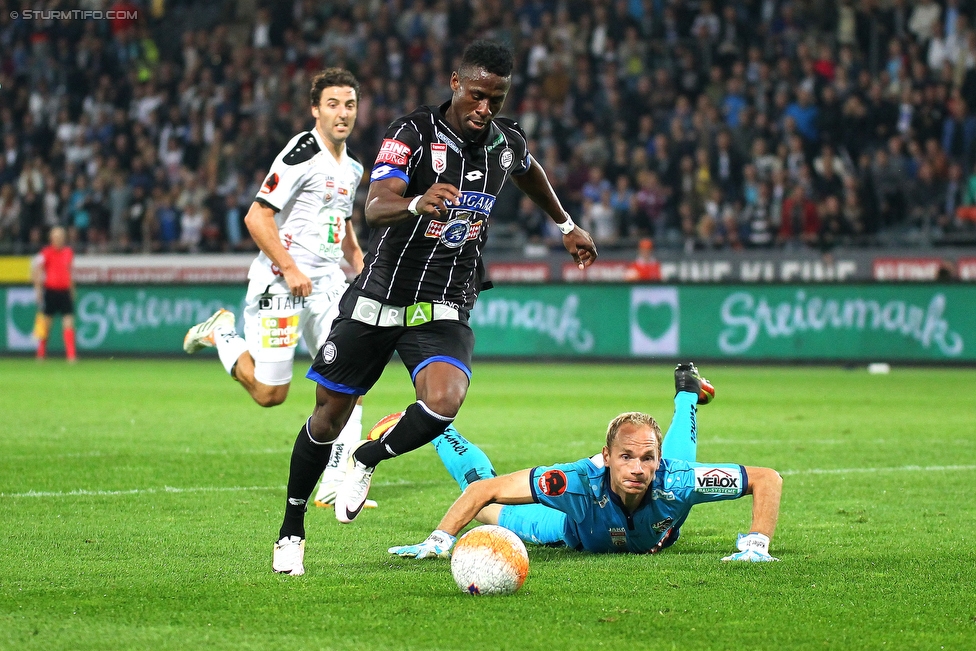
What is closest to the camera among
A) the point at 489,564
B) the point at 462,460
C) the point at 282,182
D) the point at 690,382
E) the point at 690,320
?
the point at 489,564

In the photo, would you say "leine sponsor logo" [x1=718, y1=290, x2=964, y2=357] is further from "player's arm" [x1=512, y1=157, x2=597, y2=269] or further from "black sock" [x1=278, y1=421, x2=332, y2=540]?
"black sock" [x1=278, y1=421, x2=332, y2=540]

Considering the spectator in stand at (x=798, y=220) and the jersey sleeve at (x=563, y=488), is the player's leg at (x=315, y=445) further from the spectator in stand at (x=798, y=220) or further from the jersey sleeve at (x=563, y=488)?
the spectator in stand at (x=798, y=220)

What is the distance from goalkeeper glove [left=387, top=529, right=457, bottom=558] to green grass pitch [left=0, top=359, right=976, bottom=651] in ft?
0.19

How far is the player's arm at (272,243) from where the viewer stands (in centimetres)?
742

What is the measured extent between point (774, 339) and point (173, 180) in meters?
12.9

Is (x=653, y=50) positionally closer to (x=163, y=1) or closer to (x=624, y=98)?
(x=624, y=98)

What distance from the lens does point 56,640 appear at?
4.25m

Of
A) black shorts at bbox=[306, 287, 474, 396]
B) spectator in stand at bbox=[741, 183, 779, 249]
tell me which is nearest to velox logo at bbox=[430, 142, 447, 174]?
black shorts at bbox=[306, 287, 474, 396]

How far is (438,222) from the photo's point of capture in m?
5.88

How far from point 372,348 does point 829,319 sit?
1465cm

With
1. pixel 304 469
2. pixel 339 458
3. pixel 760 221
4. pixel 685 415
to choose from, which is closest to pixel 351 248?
pixel 339 458

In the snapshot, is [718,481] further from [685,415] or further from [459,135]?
[459,135]

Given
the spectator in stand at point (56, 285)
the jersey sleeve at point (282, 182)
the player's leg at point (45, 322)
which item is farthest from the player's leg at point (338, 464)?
the player's leg at point (45, 322)

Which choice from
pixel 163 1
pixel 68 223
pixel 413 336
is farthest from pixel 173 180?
pixel 413 336
